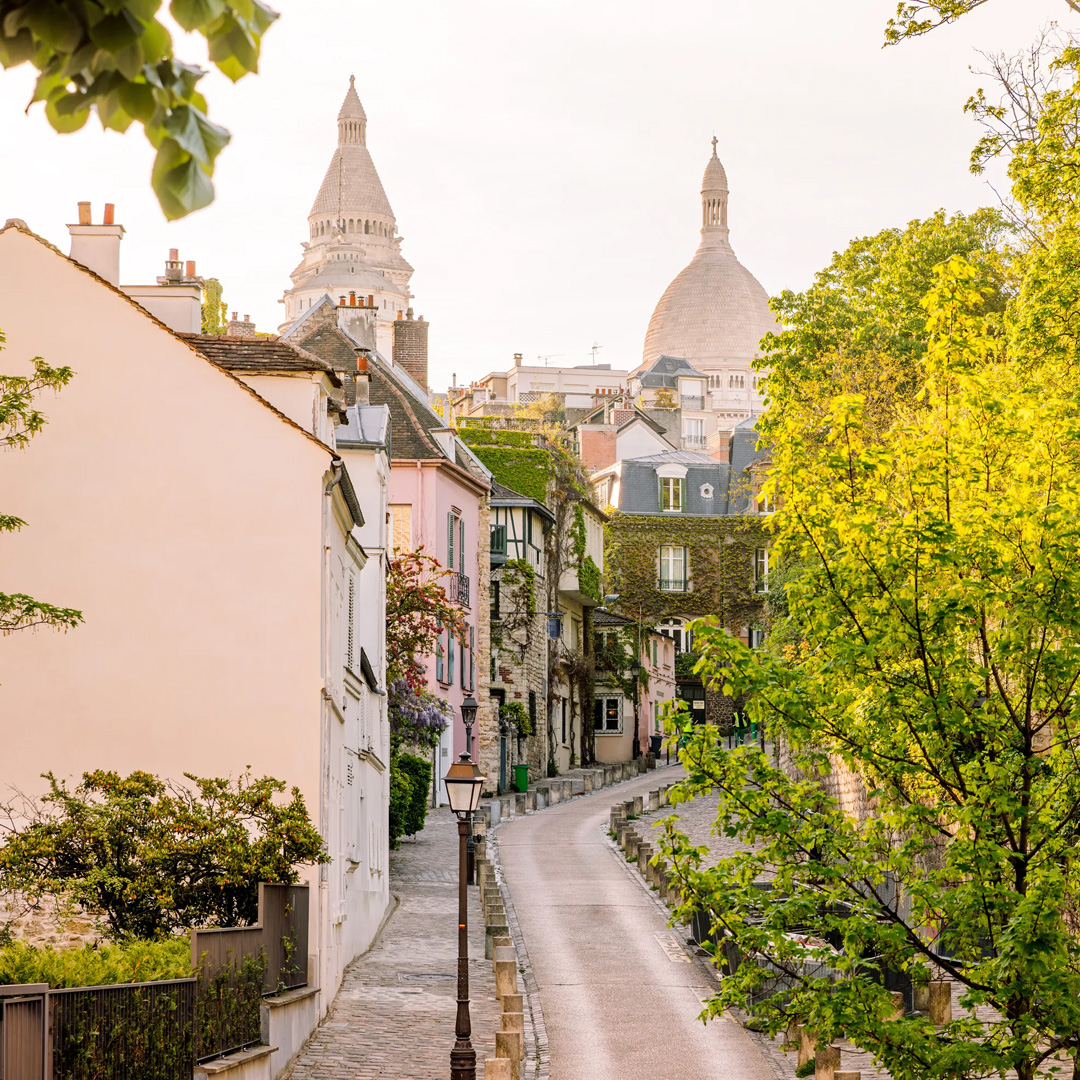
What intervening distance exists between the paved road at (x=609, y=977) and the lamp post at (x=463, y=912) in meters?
1.67

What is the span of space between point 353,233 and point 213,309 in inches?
4979

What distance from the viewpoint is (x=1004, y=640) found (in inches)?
433

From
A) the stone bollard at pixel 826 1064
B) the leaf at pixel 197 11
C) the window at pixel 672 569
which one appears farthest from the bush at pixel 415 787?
the window at pixel 672 569

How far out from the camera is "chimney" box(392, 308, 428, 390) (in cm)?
5331

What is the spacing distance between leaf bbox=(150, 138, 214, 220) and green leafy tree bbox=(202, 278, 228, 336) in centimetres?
4137

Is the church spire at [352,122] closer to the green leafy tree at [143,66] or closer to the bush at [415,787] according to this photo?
the bush at [415,787]

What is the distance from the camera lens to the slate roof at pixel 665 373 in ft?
527

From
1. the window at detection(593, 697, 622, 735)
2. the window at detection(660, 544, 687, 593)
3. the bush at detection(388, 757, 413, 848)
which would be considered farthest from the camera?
the window at detection(660, 544, 687, 593)

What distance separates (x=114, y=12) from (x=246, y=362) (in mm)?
15372

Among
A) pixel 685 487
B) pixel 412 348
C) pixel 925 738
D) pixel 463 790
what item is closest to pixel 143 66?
pixel 925 738

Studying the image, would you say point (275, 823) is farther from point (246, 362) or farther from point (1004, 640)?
point (1004, 640)

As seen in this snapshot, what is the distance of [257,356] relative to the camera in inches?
750

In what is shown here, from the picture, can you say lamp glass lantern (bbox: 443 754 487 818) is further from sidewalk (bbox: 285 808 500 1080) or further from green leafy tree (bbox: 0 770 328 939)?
sidewalk (bbox: 285 808 500 1080)

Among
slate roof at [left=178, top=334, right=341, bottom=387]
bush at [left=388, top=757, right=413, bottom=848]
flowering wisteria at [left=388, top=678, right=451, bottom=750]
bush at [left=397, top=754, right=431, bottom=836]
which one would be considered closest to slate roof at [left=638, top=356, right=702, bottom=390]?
bush at [left=397, top=754, right=431, bottom=836]
